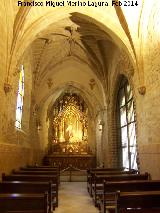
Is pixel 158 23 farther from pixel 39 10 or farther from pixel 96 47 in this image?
pixel 96 47

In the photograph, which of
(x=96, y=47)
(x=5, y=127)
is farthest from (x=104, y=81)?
(x=5, y=127)

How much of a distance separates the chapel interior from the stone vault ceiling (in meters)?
0.05

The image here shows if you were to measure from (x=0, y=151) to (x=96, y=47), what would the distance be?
25.6 ft

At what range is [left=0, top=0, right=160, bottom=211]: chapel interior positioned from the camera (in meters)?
7.58

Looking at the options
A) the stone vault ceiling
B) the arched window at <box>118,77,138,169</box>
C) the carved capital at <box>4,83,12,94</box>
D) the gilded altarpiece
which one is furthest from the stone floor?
the gilded altarpiece

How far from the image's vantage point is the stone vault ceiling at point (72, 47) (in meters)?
10.8

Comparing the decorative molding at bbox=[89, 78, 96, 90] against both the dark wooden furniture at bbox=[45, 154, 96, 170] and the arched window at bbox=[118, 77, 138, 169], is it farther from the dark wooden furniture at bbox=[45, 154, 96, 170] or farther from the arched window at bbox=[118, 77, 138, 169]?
the dark wooden furniture at bbox=[45, 154, 96, 170]

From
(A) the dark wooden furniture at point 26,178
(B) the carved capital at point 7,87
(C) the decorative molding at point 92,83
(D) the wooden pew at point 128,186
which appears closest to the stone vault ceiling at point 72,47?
(C) the decorative molding at point 92,83

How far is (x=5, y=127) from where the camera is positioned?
763 cm

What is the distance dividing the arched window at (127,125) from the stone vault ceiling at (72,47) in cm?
203

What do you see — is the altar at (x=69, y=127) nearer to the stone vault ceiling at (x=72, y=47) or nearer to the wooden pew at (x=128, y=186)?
the stone vault ceiling at (x=72, y=47)

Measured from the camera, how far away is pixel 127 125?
11.2m

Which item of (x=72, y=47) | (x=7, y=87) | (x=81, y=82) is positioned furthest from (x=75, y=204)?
(x=81, y=82)

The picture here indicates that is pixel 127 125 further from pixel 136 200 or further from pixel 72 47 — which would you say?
pixel 136 200
